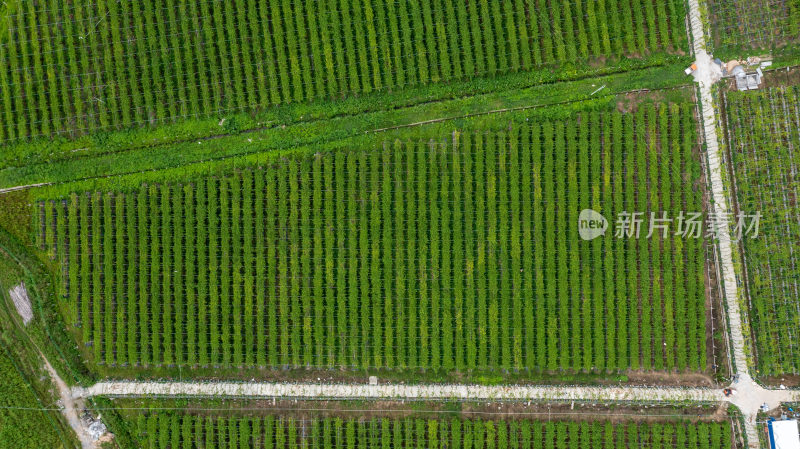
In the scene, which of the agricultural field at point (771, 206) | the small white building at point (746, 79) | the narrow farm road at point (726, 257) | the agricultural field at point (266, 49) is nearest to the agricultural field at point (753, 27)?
the small white building at point (746, 79)

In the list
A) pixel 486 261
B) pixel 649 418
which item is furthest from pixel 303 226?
pixel 649 418

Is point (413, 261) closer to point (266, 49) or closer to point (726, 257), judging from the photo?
point (266, 49)

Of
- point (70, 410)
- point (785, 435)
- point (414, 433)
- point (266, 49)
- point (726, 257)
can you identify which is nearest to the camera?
point (785, 435)

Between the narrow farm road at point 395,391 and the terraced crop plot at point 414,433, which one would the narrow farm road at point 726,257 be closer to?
the narrow farm road at point 395,391

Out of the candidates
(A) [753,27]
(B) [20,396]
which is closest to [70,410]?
(B) [20,396]

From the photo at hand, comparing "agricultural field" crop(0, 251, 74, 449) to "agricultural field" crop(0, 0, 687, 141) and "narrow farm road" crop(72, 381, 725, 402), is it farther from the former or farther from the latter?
"agricultural field" crop(0, 0, 687, 141)

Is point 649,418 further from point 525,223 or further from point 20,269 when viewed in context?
point 20,269

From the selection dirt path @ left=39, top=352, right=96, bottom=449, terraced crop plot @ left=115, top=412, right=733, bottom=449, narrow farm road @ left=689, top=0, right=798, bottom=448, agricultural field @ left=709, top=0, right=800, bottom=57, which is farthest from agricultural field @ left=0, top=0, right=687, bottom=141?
terraced crop plot @ left=115, top=412, right=733, bottom=449
